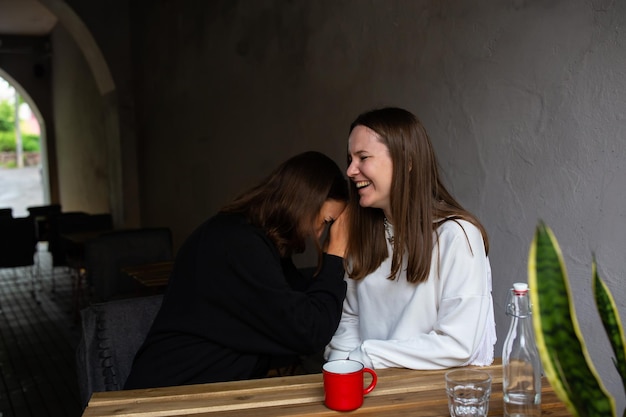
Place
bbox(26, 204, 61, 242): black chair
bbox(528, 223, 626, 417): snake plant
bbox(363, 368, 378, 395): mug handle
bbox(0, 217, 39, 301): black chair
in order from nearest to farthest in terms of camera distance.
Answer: bbox(528, 223, 626, 417): snake plant, bbox(363, 368, 378, 395): mug handle, bbox(0, 217, 39, 301): black chair, bbox(26, 204, 61, 242): black chair

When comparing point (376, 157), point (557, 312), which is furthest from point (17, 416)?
point (557, 312)

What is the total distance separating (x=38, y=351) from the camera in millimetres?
5004

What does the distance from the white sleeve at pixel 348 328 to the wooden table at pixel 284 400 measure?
13.1 inches

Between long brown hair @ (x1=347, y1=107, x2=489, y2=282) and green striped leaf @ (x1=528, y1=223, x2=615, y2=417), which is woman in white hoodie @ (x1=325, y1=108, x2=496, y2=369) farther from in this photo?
green striped leaf @ (x1=528, y1=223, x2=615, y2=417)

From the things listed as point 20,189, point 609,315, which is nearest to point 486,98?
point 609,315

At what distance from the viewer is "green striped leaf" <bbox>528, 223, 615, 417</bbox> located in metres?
0.73

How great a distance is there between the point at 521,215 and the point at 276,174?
105cm

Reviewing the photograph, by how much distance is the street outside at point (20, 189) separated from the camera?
2066 centimetres

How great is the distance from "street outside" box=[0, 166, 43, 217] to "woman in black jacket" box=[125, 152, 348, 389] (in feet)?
62.8

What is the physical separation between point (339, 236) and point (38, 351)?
3.93 meters

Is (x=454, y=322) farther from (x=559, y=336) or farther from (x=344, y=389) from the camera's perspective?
(x=559, y=336)

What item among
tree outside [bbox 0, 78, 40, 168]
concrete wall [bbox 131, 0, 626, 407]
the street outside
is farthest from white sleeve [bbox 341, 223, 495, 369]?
tree outside [bbox 0, 78, 40, 168]

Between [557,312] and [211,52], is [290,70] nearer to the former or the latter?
[211,52]

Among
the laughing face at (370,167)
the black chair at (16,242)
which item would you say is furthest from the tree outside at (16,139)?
the laughing face at (370,167)
